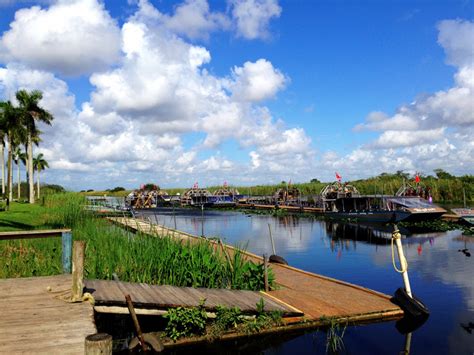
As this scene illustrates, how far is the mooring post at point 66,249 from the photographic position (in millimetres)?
9984

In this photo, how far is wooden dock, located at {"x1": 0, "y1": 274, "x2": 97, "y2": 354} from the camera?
18.6ft

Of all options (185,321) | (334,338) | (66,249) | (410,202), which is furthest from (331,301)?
(410,202)

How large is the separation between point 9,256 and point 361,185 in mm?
66761

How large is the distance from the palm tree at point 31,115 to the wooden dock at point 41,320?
Result: 144 ft

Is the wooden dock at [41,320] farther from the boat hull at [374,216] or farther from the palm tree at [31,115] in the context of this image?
the palm tree at [31,115]

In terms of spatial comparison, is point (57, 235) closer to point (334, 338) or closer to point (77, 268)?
point (77, 268)

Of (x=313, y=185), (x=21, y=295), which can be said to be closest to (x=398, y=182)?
(x=313, y=185)

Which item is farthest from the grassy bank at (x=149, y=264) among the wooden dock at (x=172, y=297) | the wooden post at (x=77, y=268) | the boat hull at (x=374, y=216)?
the boat hull at (x=374, y=216)

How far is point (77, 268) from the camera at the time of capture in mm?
7531

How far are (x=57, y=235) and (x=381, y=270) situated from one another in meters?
14.5

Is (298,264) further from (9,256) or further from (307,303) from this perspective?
(9,256)

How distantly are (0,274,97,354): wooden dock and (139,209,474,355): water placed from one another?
420 cm

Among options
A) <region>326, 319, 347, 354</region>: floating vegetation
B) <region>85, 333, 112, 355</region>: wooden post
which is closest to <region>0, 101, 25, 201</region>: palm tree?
<region>326, 319, 347, 354</region>: floating vegetation

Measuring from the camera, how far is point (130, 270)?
10.4 m
